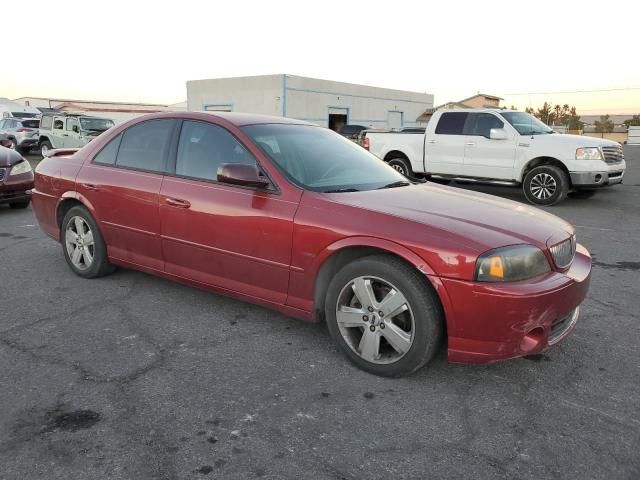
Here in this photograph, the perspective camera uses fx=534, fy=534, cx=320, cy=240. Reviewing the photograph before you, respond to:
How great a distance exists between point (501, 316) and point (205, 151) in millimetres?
2385

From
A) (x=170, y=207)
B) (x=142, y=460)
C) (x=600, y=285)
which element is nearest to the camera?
(x=142, y=460)

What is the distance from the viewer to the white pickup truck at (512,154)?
9.77 metres

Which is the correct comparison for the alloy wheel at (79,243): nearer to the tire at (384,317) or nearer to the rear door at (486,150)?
the tire at (384,317)

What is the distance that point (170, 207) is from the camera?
3943 mm

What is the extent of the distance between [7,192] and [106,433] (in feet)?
23.7

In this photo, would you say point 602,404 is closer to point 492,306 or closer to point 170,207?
point 492,306

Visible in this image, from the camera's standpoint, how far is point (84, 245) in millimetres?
4754

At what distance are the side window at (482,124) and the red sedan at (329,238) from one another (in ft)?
23.0

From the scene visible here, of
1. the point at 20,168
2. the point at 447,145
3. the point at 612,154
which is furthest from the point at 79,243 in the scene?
the point at 612,154

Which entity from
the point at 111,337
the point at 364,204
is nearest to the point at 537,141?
the point at 364,204

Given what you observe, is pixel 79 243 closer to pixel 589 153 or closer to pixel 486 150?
pixel 486 150

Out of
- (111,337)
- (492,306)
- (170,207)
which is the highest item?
(170,207)

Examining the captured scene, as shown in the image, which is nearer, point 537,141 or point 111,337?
point 111,337

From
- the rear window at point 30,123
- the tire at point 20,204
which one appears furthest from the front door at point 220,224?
the rear window at point 30,123
